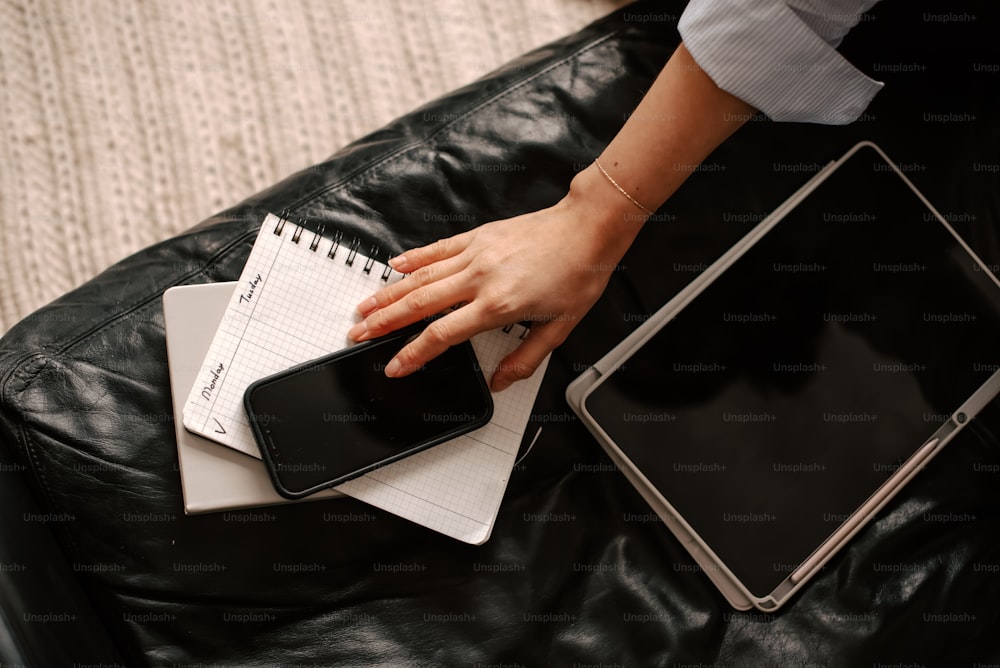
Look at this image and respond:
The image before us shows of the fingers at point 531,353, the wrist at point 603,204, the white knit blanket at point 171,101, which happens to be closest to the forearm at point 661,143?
the wrist at point 603,204

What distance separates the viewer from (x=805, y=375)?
2.81 ft

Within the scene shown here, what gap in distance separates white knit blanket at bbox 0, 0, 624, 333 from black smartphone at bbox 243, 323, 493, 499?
676 mm

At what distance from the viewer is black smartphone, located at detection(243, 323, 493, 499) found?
2.56 ft

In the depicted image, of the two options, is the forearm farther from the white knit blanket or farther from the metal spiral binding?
the white knit blanket

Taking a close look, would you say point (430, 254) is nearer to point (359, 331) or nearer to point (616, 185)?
point (359, 331)

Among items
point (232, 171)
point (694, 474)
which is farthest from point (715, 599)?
point (232, 171)

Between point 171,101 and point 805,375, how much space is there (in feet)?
3.87

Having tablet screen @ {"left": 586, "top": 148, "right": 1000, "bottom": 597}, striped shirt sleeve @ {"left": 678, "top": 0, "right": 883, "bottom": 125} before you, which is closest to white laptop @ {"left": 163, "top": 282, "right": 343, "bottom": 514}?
tablet screen @ {"left": 586, "top": 148, "right": 1000, "bottom": 597}

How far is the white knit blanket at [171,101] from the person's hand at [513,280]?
0.66 m

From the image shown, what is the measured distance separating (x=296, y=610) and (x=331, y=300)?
1.12 ft

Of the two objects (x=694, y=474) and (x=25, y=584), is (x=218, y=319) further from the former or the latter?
(x=694, y=474)

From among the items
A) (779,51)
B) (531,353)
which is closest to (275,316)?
(531,353)

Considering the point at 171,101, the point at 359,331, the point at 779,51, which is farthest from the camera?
the point at 171,101

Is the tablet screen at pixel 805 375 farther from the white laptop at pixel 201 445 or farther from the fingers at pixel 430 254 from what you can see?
the white laptop at pixel 201 445
